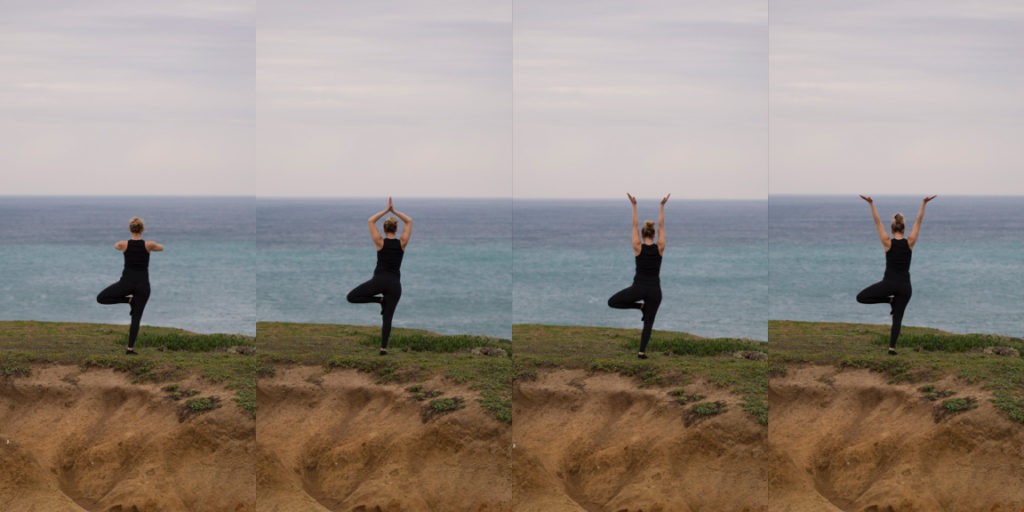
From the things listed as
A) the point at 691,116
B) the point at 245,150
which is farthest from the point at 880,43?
the point at 245,150

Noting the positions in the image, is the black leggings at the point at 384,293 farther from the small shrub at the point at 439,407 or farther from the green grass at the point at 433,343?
the small shrub at the point at 439,407

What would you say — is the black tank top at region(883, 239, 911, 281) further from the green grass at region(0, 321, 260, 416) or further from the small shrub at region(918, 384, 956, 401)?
the green grass at region(0, 321, 260, 416)

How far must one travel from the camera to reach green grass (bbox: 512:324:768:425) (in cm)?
1269

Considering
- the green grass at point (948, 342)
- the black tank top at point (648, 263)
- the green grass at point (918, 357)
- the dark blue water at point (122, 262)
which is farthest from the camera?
the dark blue water at point (122, 262)

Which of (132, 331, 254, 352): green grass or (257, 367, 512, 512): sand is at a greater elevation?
(132, 331, 254, 352): green grass

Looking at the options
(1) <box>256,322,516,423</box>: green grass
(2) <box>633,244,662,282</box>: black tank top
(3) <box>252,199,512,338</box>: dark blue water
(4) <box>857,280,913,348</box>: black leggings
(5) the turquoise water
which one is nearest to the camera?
(1) <box>256,322,516,423</box>: green grass

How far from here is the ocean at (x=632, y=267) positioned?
196 ft

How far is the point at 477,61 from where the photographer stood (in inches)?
3189

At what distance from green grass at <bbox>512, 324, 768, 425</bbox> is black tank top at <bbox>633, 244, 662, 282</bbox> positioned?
3.49ft

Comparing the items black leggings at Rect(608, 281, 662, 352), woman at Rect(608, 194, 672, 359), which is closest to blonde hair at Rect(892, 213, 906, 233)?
woman at Rect(608, 194, 672, 359)

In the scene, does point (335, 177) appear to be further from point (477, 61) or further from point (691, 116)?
point (691, 116)

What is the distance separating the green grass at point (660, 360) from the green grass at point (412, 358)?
1.20ft

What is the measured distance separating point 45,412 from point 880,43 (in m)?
86.8

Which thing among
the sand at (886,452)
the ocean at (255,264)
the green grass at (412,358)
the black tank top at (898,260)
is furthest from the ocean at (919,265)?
the sand at (886,452)
